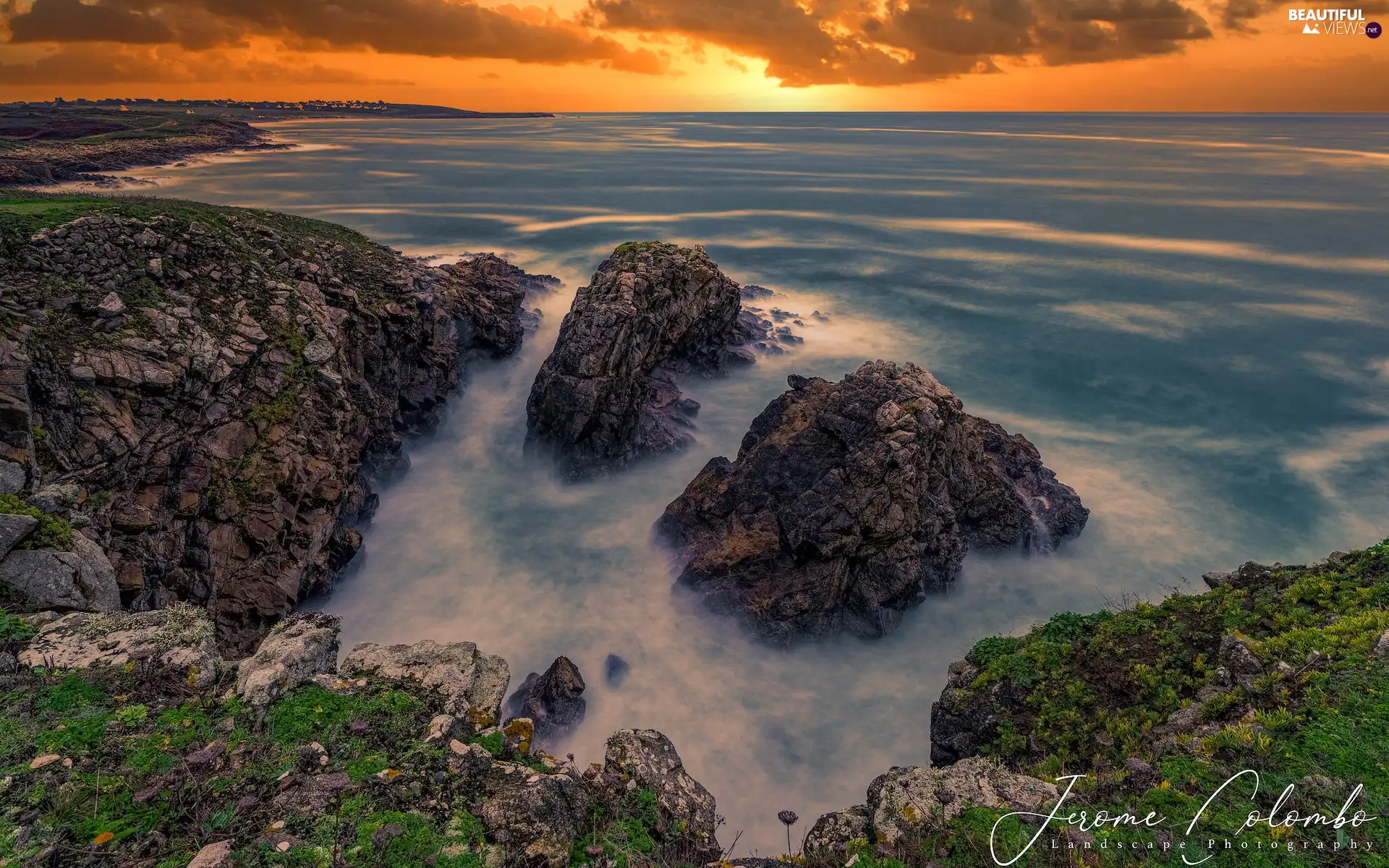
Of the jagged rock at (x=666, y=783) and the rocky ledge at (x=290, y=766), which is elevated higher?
the rocky ledge at (x=290, y=766)

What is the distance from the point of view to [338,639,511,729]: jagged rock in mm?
9867

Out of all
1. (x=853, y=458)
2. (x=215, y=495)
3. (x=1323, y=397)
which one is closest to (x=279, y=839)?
(x=215, y=495)

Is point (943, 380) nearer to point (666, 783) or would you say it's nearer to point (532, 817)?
point (666, 783)

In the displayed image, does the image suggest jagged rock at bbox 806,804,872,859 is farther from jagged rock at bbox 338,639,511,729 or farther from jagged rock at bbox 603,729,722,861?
jagged rock at bbox 338,639,511,729

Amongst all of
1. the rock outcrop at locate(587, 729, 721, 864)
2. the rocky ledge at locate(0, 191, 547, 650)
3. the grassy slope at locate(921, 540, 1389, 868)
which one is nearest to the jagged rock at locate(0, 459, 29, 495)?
the rocky ledge at locate(0, 191, 547, 650)

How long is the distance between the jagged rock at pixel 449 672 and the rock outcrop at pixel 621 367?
51.7 ft

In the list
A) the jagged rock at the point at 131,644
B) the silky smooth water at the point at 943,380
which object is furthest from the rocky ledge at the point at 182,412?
the silky smooth water at the point at 943,380

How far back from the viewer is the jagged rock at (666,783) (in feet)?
29.2

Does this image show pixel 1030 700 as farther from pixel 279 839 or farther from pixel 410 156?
pixel 410 156

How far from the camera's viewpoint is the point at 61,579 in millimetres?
10883

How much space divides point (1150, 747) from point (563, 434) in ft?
72.2

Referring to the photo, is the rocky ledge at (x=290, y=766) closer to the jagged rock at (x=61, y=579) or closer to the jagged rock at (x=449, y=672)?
the jagged rock at (x=449, y=672)

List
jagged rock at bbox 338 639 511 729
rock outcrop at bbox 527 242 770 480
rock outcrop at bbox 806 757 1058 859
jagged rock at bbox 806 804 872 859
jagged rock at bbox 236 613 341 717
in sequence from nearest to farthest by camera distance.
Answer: rock outcrop at bbox 806 757 1058 859
jagged rock at bbox 806 804 872 859
jagged rock at bbox 236 613 341 717
jagged rock at bbox 338 639 511 729
rock outcrop at bbox 527 242 770 480
